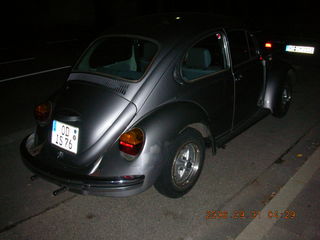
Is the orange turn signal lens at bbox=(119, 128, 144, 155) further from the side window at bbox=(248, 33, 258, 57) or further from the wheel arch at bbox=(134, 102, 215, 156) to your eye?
the side window at bbox=(248, 33, 258, 57)

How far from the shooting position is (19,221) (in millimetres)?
3217

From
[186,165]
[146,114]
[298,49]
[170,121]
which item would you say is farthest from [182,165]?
[298,49]

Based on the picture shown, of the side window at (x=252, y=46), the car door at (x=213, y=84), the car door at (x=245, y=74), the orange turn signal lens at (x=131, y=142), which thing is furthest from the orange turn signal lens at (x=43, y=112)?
the side window at (x=252, y=46)

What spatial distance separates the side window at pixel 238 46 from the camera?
4.30m

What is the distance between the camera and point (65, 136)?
10.6 feet

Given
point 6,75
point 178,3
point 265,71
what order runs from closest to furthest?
1. point 265,71
2. point 6,75
3. point 178,3

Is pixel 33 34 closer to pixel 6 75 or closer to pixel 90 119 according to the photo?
pixel 6 75

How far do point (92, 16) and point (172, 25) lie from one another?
1991cm

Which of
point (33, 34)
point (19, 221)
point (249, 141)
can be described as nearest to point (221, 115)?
point (249, 141)

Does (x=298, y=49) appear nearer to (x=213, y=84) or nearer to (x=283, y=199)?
(x=213, y=84)

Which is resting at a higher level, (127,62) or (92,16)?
(127,62)

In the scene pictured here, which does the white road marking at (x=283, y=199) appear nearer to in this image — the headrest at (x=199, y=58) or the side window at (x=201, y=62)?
the side window at (x=201, y=62)

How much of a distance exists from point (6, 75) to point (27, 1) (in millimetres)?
14280
